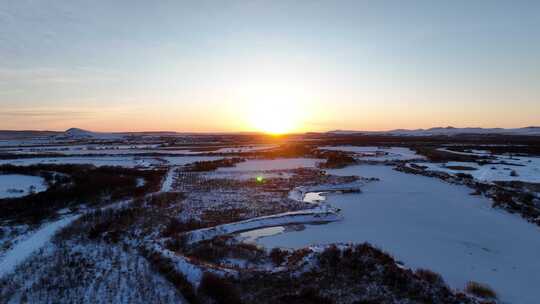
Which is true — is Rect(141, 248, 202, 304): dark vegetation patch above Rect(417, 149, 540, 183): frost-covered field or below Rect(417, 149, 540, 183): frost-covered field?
below

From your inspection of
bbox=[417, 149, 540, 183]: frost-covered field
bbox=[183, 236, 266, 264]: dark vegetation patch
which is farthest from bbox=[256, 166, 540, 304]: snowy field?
bbox=[417, 149, 540, 183]: frost-covered field

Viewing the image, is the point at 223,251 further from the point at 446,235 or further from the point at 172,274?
the point at 446,235

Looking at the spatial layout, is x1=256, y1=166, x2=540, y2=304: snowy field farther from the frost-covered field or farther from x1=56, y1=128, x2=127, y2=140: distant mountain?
x1=56, y1=128, x2=127, y2=140: distant mountain

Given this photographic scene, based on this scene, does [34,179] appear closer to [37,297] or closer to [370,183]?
[37,297]

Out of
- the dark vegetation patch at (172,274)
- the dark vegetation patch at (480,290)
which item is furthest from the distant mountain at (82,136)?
the dark vegetation patch at (480,290)

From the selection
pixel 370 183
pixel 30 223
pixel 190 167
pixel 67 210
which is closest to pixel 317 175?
pixel 370 183

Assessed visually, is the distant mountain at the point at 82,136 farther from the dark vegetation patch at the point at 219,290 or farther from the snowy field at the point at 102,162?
the dark vegetation patch at the point at 219,290
